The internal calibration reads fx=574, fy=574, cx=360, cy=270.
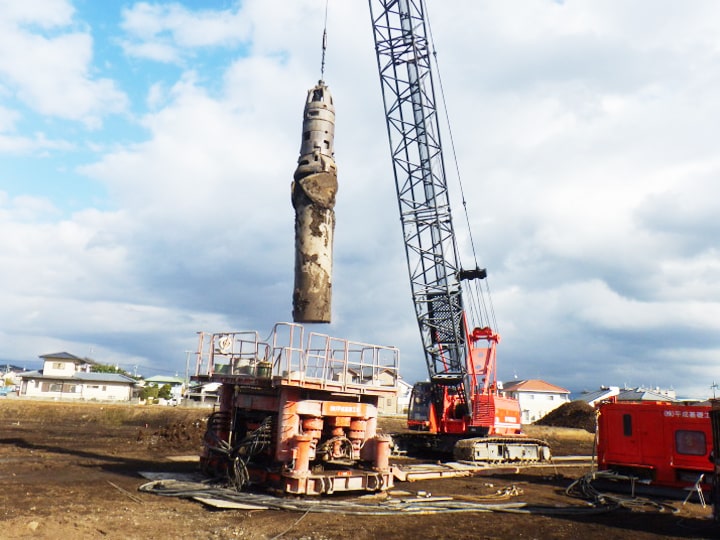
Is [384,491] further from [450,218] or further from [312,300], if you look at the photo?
[450,218]

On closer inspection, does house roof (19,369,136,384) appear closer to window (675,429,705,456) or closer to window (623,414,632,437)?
window (623,414,632,437)

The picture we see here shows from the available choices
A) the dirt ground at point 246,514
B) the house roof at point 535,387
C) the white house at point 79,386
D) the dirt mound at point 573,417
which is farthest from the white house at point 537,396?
the dirt ground at point 246,514

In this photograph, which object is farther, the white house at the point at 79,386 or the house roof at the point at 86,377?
the house roof at the point at 86,377

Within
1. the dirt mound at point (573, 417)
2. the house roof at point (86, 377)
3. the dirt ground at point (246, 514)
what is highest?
the house roof at point (86, 377)

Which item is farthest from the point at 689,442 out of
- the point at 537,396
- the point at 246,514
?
the point at 537,396

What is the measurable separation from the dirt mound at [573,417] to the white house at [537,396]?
3089 cm

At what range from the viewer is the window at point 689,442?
17922mm

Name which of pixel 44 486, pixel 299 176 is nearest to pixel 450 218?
pixel 299 176

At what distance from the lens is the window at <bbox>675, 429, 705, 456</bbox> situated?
706 inches

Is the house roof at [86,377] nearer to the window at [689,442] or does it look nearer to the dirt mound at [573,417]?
the dirt mound at [573,417]

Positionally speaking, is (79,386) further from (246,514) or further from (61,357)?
(246,514)

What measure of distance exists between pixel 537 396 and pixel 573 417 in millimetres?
38536

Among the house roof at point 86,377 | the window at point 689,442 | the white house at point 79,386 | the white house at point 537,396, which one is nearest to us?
the window at point 689,442

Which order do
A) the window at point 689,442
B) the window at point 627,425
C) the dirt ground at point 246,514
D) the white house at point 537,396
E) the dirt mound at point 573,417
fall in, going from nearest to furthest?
the dirt ground at point 246,514, the window at point 689,442, the window at point 627,425, the dirt mound at point 573,417, the white house at point 537,396
